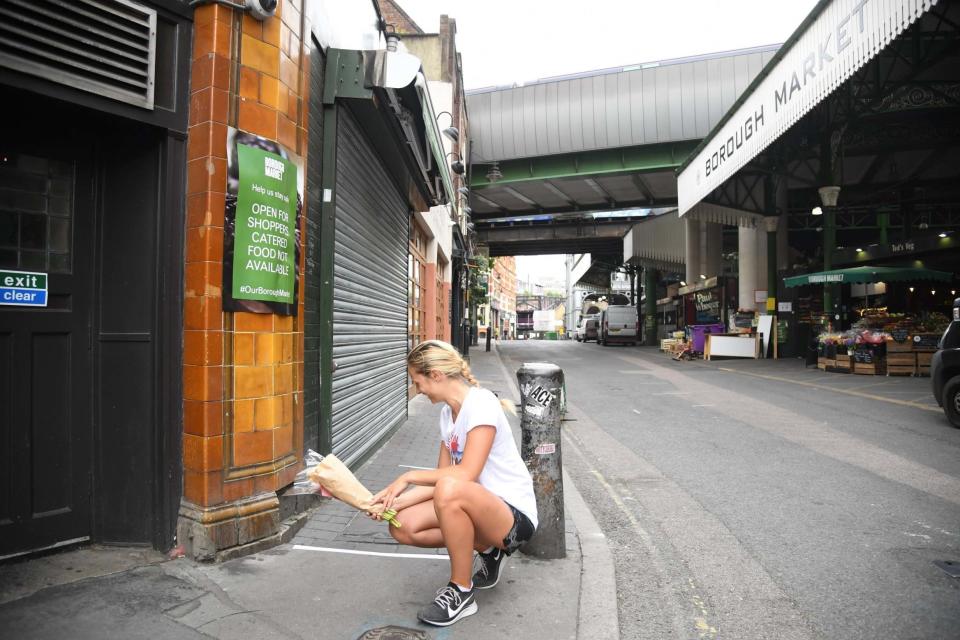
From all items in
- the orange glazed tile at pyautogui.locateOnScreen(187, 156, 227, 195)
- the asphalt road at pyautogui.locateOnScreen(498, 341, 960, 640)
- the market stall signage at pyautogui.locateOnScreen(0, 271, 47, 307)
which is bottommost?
the asphalt road at pyautogui.locateOnScreen(498, 341, 960, 640)

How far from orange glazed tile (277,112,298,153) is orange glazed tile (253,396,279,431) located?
1.65m

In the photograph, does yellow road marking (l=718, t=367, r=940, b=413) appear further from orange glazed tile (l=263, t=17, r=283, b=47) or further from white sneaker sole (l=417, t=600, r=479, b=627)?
orange glazed tile (l=263, t=17, r=283, b=47)

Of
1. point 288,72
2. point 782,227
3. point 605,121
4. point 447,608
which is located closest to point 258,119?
point 288,72

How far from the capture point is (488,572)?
325cm

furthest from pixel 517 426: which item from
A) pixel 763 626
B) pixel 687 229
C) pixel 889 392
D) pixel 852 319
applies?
pixel 687 229

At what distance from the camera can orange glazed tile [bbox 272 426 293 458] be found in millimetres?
3851

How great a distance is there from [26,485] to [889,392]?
1329 cm

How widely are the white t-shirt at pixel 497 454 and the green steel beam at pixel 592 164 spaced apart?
25628 millimetres

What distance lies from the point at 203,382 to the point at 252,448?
52 cm

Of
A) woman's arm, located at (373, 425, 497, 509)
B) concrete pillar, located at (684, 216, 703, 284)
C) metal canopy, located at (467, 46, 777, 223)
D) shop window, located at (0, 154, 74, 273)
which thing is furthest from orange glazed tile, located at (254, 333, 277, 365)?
concrete pillar, located at (684, 216, 703, 284)

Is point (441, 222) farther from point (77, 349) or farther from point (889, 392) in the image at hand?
point (77, 349)

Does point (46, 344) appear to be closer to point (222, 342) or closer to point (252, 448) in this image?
point (222, 342)

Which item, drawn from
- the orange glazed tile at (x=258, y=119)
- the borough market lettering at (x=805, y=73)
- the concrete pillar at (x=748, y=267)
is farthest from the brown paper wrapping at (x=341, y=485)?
the concrete pillar at (x=748, y=267)

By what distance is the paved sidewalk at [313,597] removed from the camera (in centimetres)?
271
